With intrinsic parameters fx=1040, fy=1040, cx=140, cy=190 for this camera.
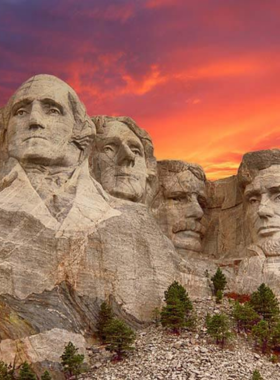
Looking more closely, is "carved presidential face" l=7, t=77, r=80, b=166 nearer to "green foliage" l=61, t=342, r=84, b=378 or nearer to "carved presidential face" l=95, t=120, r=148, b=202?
"carved presidential face" l=95, t=120, r=148, b=202

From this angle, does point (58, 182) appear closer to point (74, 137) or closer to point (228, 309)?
point (74, 137)

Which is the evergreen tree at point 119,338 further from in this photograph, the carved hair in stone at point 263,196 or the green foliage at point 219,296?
the carved hair in stone at point 263,196

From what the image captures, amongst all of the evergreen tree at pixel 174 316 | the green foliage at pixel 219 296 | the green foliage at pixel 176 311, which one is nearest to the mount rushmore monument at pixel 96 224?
the green foliage at pixel 219 296

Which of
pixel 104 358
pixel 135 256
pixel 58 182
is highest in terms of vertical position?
pixel 58 182

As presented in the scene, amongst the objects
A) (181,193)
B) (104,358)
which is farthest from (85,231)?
(181,193)

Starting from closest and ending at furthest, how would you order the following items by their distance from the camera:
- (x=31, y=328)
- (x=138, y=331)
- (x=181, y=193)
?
(x=31, y=328) < (x=138, y=331) < (x=181, y=193)

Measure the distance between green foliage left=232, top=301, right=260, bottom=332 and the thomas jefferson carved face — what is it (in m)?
6.39

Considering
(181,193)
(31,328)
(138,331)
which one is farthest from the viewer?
(181,193)

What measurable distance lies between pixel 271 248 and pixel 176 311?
6185mm

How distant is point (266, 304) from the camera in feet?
101

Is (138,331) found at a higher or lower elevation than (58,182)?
lower

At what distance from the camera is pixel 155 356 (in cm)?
2753

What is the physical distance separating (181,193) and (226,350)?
936 centimetres

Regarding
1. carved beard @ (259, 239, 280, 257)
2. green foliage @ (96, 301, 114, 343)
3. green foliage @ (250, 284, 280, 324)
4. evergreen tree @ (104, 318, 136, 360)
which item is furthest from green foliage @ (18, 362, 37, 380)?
carved beard @ (259, 239, 280, 257)
